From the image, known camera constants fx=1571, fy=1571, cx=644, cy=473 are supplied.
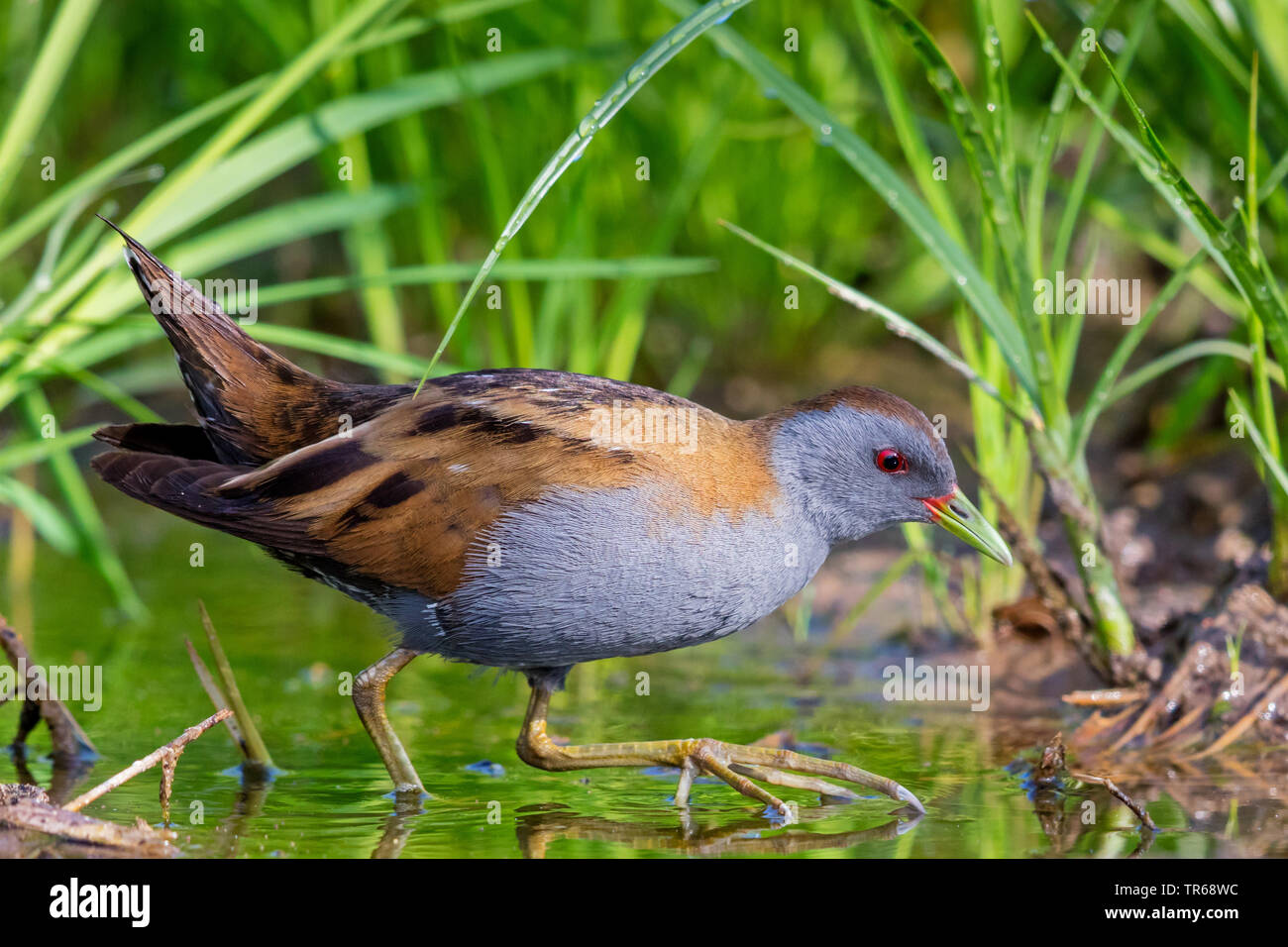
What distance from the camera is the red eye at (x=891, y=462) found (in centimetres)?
398

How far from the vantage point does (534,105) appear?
6402 mm

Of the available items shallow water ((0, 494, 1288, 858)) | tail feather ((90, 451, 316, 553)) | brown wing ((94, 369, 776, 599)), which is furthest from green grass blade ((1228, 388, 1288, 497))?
tail feather ((90, 451, 316, 553))

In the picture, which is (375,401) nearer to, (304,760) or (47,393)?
(304,760)

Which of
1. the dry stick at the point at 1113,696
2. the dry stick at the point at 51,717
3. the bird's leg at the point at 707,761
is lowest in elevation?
the bird's leg at the point at 707,761

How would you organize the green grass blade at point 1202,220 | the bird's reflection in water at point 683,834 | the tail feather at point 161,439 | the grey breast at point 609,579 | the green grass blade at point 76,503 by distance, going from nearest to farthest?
the bird's reflection in water at point 683,834, the grey breast at point 609,579, the green grass blade at point 1202,220, the tail feather at point 161,439, the green grass blade at point 76,503

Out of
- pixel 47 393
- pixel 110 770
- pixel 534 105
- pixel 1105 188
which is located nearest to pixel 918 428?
pixel 110 770

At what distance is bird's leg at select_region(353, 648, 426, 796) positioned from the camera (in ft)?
13.0

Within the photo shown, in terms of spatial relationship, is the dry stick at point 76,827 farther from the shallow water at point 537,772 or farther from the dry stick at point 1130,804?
the dry stick at point 1130,804

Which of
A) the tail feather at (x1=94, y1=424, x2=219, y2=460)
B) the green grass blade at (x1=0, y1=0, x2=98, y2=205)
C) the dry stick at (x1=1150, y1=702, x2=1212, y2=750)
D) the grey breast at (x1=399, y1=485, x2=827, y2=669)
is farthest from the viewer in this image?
the green grass blade at (x1=0, y1=0, x2=98, y2=205)

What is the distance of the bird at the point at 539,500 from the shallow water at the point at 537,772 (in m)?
0.16

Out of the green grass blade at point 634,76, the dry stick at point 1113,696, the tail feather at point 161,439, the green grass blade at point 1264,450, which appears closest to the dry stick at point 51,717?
the tail feather at point 161,439

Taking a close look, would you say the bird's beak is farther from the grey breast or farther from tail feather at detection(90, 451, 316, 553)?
tail feather at detection(90, 451, 316, 553)

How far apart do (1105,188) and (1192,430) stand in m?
1.17

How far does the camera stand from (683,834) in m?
3.61
